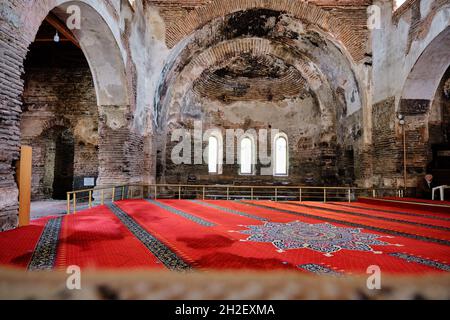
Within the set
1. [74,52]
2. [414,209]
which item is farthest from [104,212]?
[74,52]

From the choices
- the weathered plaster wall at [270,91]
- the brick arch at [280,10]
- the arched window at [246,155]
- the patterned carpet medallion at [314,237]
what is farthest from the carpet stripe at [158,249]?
the arched window at [246,155]

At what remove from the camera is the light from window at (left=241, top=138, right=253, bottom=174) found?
14266 millimetres

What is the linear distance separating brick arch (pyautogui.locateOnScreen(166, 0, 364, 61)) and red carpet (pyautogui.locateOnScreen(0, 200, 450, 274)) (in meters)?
6.37

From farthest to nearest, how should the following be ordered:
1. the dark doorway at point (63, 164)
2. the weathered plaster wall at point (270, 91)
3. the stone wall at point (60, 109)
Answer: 1. the dark doorway at point (63, 164)
2. the stone wall at point (60, 109)
3. the weathered plaster wall at point (270, 91)

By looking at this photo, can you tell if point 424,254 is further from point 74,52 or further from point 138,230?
point 74,52

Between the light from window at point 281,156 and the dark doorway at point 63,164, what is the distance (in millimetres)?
9307

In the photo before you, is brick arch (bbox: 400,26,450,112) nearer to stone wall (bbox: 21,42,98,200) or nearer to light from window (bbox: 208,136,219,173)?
light from window (bbox: 208,136,219,173)

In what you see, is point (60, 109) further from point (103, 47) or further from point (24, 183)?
point (24, 183)

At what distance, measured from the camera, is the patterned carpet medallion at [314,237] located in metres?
3.11

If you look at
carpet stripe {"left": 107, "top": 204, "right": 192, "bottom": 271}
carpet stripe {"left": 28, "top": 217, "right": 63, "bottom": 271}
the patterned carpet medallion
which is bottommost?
carpet stripe {"left": 28, "top": 217, "right": 63, "bottom": 271}

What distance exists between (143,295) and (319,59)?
414 inches

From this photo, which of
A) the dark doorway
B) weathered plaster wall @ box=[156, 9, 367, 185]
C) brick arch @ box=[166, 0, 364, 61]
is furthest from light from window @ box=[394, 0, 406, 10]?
the dark doorway

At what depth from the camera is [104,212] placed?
18.3ft

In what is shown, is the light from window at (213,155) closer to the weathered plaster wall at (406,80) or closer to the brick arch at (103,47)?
the brick arch at (103,47)
